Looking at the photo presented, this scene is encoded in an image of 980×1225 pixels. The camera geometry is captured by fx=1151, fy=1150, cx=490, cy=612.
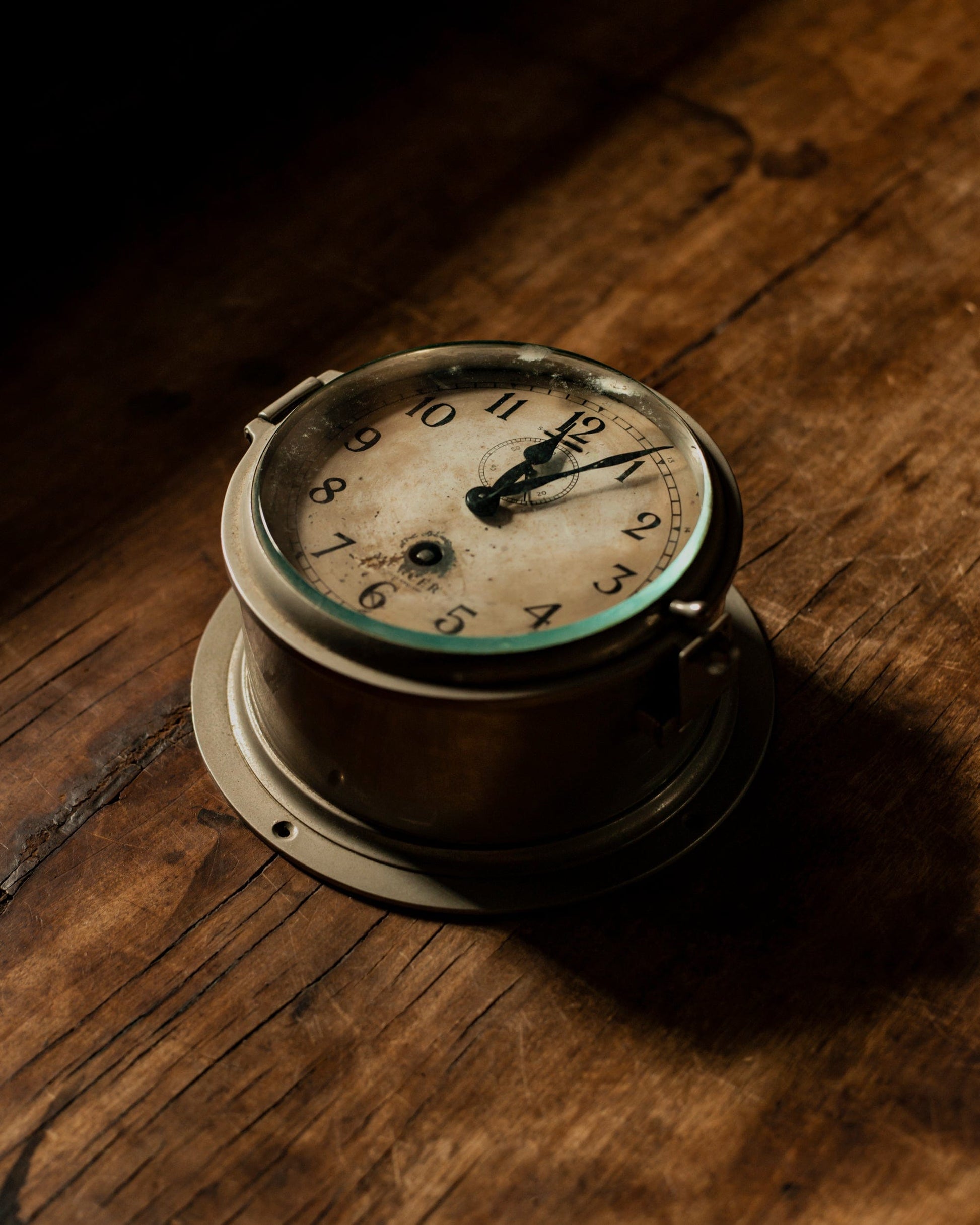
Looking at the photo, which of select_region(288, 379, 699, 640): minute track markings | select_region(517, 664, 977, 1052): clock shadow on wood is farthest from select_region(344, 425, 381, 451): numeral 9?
select_region(517, 664, 977, 1052): clock shadow on wood

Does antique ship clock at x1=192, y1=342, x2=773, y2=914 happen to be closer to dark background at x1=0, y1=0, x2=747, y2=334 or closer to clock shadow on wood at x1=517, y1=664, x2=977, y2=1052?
clock shadow on wood at x1=517, y1=664, x2=977, y2=1052

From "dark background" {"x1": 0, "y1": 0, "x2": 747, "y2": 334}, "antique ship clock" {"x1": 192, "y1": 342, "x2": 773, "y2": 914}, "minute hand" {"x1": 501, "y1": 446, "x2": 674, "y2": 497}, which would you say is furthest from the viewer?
"dark background" {"x1": 0, "y1": 0, "x2": 747, "y2": 334}

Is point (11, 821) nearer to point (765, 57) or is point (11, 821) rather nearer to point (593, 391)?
point (593, 391)

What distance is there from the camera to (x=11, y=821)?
3.64 feet

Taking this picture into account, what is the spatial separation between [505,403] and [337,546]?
0.23 meters

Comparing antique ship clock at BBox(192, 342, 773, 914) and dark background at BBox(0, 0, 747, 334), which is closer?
antique ship clock at BBox(192, 342, 773, 914)

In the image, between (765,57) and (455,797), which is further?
(765,57)

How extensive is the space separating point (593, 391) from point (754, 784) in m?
0.41

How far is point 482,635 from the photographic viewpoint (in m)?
0.93

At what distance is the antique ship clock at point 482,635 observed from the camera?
916 mm

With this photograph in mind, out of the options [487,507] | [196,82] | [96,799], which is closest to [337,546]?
[487,507]

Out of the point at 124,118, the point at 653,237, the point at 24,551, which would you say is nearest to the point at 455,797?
the point at 24,551

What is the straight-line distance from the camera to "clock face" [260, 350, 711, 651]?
0.95 m

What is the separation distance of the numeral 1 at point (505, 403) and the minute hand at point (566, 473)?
0.09 m
